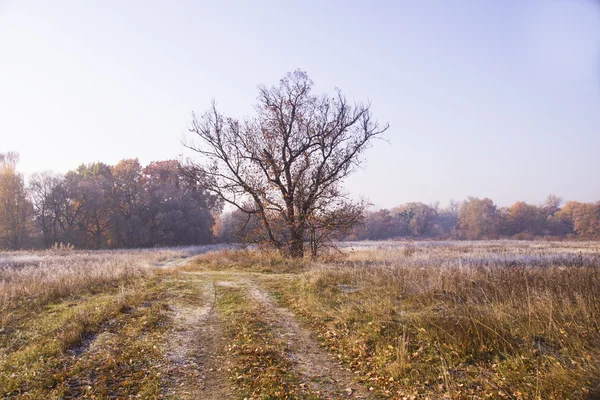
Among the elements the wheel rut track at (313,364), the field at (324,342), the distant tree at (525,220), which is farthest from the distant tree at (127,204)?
the distant tree at (525,220)

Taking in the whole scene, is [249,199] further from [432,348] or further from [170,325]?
[432,348]

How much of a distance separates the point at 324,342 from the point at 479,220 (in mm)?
85499

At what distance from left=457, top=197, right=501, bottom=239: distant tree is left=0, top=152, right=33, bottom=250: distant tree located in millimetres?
79124

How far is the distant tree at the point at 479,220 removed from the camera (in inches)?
3211

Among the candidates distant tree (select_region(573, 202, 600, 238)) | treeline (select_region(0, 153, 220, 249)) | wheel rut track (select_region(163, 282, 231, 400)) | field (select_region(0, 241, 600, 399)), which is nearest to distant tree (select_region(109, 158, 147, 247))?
treeline (select_region(0, 153, 220, 249))

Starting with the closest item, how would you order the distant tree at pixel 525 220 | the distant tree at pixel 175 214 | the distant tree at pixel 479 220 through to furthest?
the distant tree at pixel 175 214 → the distant tree at pixel 525 220 → the distant tree at pixel 479 220

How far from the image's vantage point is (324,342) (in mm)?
7172

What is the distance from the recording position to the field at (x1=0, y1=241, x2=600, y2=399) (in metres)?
5.01

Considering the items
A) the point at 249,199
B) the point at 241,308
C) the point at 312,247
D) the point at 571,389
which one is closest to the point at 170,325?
the point at 241,308

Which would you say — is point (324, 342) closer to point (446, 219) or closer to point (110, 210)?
point (110, 210)

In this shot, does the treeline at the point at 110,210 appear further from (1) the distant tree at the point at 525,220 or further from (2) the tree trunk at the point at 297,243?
(2) the tree trunk at the point at 297,243

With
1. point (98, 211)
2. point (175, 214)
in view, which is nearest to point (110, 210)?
point (98, 211)

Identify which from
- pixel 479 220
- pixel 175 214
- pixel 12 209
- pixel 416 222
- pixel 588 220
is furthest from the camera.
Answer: pixel 416 222

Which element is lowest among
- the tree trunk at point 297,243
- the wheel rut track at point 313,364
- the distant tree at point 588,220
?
the wheel rut track at point 313,364
